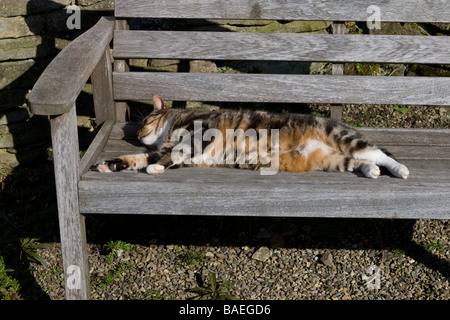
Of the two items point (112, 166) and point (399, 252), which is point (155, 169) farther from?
point (399, 252)

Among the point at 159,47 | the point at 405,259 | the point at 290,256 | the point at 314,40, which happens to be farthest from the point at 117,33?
the point at 405,259

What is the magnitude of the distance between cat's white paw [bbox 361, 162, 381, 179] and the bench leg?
1.42 meters

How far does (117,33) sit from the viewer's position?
3.60m

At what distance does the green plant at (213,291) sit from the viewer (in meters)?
3.20

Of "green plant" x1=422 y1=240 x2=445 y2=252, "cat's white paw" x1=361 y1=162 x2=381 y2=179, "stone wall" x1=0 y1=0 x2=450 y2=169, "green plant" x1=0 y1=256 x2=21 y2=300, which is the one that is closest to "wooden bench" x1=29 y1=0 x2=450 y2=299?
→ "cat's white paw" x1=361 y1=162 x2=381 y2=179

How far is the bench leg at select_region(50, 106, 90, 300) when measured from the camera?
2594 millimetres

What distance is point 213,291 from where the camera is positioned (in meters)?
3.20

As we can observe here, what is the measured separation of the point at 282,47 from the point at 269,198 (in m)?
1.27

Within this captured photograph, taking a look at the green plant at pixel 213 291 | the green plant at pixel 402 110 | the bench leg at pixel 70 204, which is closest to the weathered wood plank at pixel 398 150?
the bench leg at pixel 70 204

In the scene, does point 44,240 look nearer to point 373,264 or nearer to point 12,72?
point 12,72

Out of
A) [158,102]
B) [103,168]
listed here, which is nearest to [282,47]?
[158,102]

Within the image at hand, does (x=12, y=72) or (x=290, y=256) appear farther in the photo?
(x=12, y=72)

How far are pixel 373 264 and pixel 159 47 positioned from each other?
74.9 inches

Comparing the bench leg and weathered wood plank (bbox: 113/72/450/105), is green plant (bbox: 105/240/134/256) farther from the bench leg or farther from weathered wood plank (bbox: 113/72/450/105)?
weathered wood plank (bbox: 113/72/450/105)
